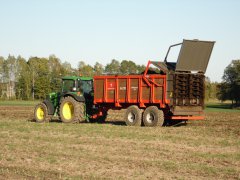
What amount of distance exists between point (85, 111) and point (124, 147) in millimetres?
9475

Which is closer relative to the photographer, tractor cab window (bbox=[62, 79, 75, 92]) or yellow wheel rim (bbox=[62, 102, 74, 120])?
yellow wheel rim (bbox=[62, 102, 74, 120])

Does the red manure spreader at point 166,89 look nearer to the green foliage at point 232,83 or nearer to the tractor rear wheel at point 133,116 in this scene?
the tractor rear wheel at point 133,116

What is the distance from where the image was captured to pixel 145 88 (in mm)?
19453

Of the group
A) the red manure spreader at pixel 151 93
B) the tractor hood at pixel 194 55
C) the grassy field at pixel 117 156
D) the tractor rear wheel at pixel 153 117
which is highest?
the tractor hood at pixel 194 55

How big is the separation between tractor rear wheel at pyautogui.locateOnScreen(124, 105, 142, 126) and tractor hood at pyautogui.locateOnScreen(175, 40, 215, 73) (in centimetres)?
248

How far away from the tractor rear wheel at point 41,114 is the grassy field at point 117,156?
6.09 meters

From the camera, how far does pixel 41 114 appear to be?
22.3 meters

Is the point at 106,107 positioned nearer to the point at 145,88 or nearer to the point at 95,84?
the point at 95,84

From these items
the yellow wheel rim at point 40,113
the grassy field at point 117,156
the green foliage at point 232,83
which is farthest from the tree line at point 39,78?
the grassy field at point 117,156

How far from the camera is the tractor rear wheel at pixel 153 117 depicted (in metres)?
19.0

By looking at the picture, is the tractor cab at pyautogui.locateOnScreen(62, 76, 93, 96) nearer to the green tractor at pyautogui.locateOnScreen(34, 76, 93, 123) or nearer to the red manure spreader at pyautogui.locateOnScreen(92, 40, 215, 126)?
the green tractor at pyautogui.locateOnScreen(34, 76, 93, 123)

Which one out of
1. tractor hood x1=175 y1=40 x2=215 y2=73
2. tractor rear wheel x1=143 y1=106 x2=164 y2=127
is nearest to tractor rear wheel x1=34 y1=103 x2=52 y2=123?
tractor rear wheel x1=143 y1=106 x2=164 y2=127

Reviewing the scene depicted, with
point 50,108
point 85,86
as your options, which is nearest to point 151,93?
point 85,86

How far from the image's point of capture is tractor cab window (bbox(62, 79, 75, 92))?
2138 cm
